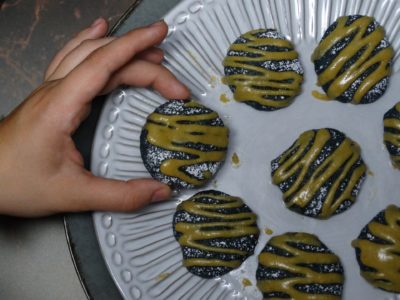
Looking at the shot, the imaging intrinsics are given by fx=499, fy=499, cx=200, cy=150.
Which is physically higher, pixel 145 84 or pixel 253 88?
pixel 145 84

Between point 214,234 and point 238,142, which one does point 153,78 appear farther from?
point 214,234

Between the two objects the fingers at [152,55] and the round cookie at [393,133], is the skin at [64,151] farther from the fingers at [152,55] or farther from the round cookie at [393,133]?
the round cookie at [393,133]

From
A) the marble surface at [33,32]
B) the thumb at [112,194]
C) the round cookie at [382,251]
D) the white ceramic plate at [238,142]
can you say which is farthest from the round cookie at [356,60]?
the marble surface at [33,32]

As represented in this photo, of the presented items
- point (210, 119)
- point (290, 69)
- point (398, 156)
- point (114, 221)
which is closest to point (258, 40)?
point (290, 69)

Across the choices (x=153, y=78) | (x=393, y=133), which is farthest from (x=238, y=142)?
(x=393, y=133)

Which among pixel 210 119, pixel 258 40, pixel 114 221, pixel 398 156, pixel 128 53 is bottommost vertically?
pixel 398 156

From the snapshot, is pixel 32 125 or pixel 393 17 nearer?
pixel 32 125

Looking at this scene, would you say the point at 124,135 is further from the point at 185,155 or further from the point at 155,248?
the point at 155,248
